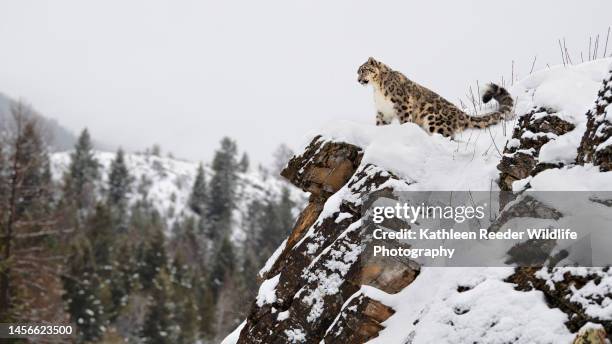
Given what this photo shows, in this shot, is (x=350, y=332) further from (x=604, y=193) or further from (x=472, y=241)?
(x=604, y=193)

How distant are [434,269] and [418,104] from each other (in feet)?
12.5

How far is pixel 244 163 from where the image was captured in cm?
14325

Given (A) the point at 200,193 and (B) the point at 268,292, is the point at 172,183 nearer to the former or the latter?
(A) the point at 200,193

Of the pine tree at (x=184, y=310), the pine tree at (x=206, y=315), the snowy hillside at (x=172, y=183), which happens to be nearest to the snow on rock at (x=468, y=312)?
the pine tree at (x=184, y=310)

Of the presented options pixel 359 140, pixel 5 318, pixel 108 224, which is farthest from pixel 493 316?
Answer: pixel 108 224

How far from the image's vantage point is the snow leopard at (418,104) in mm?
8836

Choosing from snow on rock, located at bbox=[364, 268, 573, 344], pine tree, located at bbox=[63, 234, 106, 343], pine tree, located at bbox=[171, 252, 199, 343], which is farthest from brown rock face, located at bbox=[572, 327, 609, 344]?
pine tree, located at bbox=[171, 252, 199, 343]

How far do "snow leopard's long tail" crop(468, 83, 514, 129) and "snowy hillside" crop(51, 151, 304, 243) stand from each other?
294 feet

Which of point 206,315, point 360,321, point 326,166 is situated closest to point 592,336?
point 360,321

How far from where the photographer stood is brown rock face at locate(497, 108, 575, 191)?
20.1 ft

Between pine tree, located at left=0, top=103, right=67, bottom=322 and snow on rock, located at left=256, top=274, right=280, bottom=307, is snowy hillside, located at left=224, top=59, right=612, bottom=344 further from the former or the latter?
pine tree, located at left=0, top=103, right=67, bottom=322

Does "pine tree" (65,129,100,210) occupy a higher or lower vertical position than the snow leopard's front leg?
higher

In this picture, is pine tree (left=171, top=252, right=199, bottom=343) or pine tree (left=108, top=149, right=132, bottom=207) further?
pine tree (left=108, top=149, right=132, bottom=207)

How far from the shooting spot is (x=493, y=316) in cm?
466
